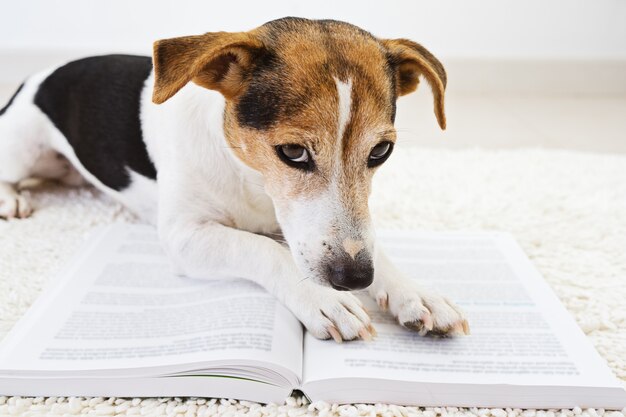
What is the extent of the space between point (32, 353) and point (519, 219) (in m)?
1.70

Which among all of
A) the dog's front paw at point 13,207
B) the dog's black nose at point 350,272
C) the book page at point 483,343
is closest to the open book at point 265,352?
the book page at point 483,343

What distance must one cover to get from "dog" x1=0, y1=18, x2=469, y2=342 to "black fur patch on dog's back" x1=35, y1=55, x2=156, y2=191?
14mm

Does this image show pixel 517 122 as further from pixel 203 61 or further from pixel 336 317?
pixel 203 61

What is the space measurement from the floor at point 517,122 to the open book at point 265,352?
6.16ft

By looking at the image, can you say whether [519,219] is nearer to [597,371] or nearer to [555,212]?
[555,212]

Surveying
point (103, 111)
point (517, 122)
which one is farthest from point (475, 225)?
point (517, 122)

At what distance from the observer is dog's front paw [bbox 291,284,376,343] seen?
1372mm

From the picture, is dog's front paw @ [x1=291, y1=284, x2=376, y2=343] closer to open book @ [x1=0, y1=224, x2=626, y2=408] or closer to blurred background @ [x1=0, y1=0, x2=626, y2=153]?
open book @ [x1=0, y1=224, x2=626, y2=408]

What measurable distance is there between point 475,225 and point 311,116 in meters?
1.10

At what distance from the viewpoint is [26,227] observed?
2.07m

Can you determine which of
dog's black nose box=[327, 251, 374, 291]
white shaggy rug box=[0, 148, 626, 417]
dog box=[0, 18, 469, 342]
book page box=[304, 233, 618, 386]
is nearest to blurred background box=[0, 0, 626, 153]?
white shaggy rug box=[0, 148, 626, 417]

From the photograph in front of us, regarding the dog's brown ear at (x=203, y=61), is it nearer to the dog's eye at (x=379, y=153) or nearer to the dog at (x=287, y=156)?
the dog at (x=287, y=156)

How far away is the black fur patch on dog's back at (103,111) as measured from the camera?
6.40ft

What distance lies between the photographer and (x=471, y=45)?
434 cm
